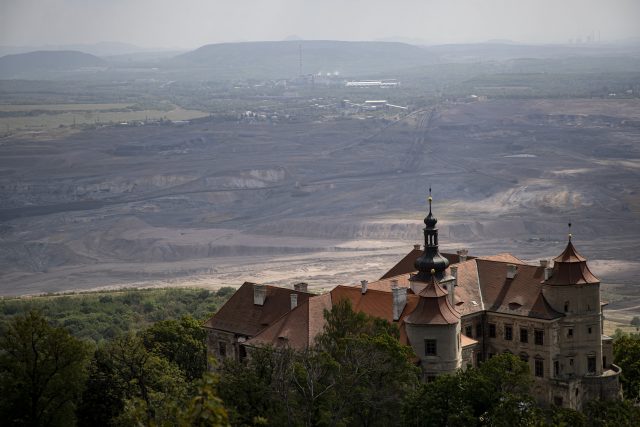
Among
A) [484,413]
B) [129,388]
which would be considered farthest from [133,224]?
[484,413]

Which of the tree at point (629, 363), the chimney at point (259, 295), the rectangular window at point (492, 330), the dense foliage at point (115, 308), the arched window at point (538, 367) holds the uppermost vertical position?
the chimney at point (259, 295)

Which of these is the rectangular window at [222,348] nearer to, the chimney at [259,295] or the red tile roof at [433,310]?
the chimney at [259,295]

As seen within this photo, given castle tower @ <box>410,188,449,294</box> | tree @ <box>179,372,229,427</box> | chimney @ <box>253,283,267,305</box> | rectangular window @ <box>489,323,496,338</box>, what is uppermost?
tree @ <box>179,372,229,427</box>

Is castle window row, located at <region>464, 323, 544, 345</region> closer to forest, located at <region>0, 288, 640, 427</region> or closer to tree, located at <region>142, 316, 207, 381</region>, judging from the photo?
forest, located at <region>0, 288, 640, 427</region>

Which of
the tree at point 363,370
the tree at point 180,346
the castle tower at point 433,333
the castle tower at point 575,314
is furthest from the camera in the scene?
the tree at point 180,346

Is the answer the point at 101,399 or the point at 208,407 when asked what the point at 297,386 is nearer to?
the point at 101,399

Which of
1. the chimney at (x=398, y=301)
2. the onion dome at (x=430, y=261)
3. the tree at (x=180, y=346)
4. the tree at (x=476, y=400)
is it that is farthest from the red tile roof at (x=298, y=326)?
the tree at (x=476, y=400)

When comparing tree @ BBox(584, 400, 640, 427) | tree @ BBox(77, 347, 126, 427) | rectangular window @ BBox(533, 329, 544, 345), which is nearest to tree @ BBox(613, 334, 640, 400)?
tree @ BBox(584, 400, 640, 427)
